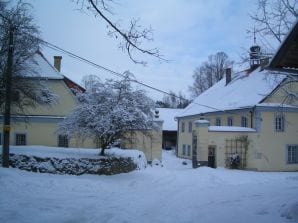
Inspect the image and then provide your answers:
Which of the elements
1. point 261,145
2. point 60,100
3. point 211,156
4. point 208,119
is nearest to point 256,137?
point 261,145

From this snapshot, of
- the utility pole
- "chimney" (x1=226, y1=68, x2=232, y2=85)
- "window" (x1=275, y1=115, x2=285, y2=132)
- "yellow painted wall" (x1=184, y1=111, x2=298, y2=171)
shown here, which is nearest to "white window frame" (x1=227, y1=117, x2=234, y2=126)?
"window" (x1=275, y1=115, x2=285, y2=132)

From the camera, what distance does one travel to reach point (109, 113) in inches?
840

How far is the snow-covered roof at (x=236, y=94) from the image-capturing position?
3481 cm

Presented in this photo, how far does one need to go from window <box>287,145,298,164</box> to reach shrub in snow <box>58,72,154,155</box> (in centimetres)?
1621

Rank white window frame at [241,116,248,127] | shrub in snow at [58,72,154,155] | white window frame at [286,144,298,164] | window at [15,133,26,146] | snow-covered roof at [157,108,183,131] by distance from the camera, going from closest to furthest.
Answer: shrub in snow at [58,72,154,155] → window at [15,133,26,146] → white window frame at [286,144,298,164] → white window frame at [241,116,248,127] → snow-covered roof at [157,108,183,131]

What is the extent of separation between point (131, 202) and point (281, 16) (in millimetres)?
9334

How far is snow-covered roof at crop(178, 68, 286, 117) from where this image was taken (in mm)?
34812

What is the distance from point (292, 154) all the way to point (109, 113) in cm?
1945

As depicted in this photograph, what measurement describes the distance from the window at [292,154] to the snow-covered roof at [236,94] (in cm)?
498

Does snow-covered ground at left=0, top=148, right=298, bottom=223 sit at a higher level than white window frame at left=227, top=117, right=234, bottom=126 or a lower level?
lower

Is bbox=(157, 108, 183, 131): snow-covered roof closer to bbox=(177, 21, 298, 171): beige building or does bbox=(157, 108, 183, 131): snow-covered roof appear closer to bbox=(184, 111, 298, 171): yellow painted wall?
bbox=(177, 21, 298, 171): beige building

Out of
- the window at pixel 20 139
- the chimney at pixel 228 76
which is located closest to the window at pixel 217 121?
the chimney at pixel 228 76

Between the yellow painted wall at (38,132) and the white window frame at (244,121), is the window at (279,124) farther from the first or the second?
the yellow painted wall at (38,132)

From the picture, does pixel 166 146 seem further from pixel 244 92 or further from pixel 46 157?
pixel 46 157
